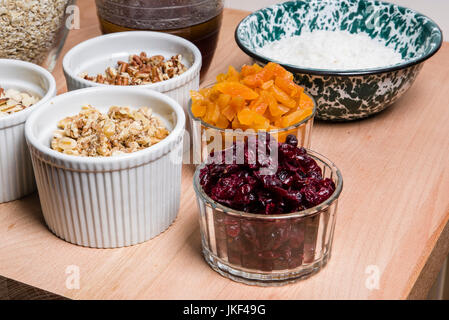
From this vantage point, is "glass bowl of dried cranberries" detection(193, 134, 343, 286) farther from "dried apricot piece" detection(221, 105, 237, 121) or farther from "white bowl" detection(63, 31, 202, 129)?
"white bowl" detection(63, 31, 202, 129)

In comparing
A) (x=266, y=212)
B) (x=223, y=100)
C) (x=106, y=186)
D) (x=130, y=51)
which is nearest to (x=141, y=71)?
(x=130, y=51)

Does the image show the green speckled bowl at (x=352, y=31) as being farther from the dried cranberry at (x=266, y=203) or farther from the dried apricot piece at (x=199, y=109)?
the dried cranberry at (x=266, y=203)

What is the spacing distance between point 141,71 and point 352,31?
50 cm

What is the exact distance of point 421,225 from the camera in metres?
0.87

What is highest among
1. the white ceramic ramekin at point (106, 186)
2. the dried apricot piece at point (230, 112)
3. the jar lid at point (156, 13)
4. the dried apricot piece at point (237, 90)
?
the jar lid at point (156, 13)

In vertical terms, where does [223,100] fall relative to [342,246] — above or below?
above

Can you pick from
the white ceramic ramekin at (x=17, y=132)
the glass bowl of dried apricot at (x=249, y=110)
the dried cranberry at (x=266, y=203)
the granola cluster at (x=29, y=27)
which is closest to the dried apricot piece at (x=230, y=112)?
the glass bowl of dried apricot at (x=249, y=110)

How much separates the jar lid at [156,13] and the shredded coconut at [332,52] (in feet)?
0.49

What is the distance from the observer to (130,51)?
3.57 ft

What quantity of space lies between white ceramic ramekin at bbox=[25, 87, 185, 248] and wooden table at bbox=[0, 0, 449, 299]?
3cm

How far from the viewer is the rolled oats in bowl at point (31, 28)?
1000 millimetres

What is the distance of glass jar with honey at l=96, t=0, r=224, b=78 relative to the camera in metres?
1.09

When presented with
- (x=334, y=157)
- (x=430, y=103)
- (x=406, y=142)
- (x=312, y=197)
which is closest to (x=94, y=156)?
(x=312, y=197)

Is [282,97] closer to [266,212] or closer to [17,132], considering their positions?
[266,212]
